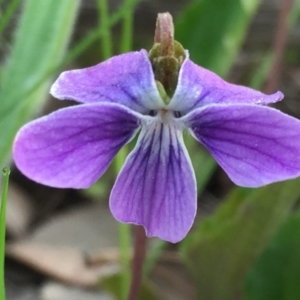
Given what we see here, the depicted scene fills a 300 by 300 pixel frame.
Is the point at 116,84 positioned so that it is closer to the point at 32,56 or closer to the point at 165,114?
the point at 165,114

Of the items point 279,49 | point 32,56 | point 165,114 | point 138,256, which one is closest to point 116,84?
point 165,114

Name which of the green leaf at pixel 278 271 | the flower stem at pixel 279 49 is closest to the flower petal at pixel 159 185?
the green leaf at pixel 278 271

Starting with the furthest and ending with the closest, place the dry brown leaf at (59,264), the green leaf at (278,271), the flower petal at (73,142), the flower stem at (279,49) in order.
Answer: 1. the dry brown leaf at (59,264)
2. the flower stem at (279,49)
3. the green leaf at (278,271)
4. the flower petal at (73,142)

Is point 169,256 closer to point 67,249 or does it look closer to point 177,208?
point 67,249

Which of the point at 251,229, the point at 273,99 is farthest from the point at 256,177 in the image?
the point at 251,229

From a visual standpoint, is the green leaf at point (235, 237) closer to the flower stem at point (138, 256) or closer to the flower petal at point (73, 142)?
the flower stem at point (138, 256)
